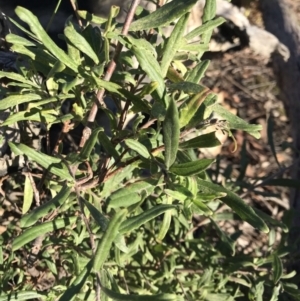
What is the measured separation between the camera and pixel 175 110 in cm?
74

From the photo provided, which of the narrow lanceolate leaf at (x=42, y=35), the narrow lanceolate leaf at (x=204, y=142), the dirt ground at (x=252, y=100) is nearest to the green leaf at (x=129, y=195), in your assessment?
the narrow lanceolate leaf at (x=204, y=142)

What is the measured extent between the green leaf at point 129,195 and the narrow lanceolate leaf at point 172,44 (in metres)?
0.19

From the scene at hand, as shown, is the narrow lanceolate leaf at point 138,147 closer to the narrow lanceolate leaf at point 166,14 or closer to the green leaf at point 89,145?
the green leaf at point 89,145

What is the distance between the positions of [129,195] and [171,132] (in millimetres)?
175

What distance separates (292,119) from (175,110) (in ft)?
5.38

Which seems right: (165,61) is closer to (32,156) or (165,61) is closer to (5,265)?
(32,156)

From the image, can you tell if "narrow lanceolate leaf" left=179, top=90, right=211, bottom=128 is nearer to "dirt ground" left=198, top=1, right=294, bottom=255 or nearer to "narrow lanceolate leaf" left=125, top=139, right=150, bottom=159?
"narrow lanceolate leaf" left=125, top=139, right=150, bottom=159

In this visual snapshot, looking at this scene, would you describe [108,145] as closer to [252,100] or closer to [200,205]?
[200,205]

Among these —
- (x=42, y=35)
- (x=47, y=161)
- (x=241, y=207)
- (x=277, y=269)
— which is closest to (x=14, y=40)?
(x=42, y=35)

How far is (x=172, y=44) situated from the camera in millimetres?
882

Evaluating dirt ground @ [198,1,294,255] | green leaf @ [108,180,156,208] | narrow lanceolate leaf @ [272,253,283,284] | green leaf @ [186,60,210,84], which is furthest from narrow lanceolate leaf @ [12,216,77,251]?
dirt ground @ [198,1,294,255]

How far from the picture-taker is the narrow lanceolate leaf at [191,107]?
79 centimetres

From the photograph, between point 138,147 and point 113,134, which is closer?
point 138,147

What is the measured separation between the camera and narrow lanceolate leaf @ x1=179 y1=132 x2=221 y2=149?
31.5 inches
